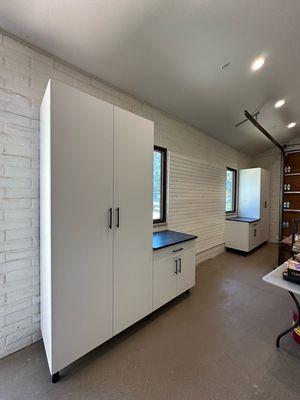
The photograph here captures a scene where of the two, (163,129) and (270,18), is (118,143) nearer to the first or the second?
(163,129)

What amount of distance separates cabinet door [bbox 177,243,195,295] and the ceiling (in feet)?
7.49

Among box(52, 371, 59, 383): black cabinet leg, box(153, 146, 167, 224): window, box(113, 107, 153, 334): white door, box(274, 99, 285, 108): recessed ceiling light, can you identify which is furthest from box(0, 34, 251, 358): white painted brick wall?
box(274, 99, 285, 108): recessed ceiling light

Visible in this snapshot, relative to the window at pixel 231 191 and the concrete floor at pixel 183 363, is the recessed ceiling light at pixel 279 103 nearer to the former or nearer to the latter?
the window at pixel 231 191

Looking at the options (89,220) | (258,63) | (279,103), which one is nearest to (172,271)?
(89,220)

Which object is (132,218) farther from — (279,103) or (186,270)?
(279,103)

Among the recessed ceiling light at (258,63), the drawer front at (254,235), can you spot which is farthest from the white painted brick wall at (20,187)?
the drawer front at (254,235)

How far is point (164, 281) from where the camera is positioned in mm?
2320

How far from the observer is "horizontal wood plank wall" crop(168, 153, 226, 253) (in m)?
3.42

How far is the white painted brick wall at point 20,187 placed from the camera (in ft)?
5.40

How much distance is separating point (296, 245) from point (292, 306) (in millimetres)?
985

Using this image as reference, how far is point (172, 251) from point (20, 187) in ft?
5.90

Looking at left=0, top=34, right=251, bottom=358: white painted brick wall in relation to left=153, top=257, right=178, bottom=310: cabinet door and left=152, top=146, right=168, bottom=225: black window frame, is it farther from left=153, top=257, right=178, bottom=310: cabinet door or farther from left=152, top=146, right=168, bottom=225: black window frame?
left=152, top=146, right=168, bottom=225: black window frame

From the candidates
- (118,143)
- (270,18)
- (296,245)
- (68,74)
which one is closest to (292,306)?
(296,245)

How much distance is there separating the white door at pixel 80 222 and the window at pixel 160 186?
5.07 ft
